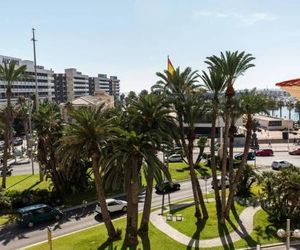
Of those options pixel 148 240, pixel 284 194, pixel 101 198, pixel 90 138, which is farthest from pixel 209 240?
pixel 90 138

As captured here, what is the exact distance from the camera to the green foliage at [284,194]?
125 ft

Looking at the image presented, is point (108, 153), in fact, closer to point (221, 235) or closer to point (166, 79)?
point (166, 79)

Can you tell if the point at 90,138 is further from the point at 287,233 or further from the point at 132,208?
the point at 287,233

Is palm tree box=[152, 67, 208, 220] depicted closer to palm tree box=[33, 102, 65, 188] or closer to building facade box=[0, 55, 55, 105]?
palm tree box=[33, 102, 65, 188]

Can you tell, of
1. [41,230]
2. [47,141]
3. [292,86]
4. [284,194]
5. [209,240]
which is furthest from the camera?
[47,141]

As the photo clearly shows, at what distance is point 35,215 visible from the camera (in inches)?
1625

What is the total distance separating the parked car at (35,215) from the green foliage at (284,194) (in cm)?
2341

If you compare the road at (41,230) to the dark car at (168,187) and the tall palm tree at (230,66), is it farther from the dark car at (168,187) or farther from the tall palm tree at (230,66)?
the tall palm tree at (230,66)

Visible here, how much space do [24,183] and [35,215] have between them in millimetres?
19752

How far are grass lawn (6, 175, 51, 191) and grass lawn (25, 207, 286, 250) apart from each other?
68.2ft

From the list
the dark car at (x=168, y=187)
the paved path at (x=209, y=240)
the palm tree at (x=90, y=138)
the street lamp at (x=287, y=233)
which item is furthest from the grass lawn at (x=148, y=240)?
the dark car at (x=168, y=187)

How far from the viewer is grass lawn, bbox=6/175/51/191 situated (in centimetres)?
5631

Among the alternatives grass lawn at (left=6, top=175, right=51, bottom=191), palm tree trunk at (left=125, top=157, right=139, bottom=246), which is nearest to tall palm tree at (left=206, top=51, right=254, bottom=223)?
palm tree trunk at (left=125, top=157, right=139, bottom=246)

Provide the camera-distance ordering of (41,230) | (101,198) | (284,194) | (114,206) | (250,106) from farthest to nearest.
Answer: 1. (114,206)
2. (41,230)
3. (284,194)
4. (250,106)
5. (101,198)
